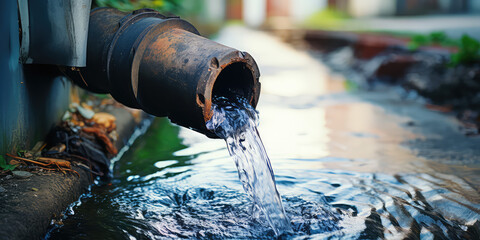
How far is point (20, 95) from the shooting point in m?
2.43

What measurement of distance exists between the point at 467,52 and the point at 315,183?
10.8 feet

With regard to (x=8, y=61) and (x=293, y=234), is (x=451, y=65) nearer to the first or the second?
(x=293, y=234)

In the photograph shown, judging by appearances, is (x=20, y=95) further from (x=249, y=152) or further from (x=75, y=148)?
(x=249, y=152)

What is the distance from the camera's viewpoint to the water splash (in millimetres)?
2215

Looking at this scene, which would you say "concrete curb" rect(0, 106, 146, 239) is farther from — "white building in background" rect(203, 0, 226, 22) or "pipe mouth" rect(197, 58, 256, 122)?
"white building in background" rect(203, 0, 226, 22)

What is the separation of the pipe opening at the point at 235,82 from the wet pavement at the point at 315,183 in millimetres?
509

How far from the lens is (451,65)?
5297 millimetres

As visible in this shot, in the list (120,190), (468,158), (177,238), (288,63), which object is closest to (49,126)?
(120,190)

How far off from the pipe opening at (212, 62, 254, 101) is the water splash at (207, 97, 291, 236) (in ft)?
0.14

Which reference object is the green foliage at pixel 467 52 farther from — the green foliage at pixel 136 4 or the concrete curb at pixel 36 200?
the concrete curb at pixel 36 200

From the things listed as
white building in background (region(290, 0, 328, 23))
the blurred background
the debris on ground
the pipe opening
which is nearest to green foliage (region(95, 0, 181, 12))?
the blurred background

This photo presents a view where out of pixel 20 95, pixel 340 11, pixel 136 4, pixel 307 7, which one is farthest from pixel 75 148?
pixel 307 7

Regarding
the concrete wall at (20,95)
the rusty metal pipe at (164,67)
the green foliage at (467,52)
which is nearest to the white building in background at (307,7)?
the green foliage at (467,52)

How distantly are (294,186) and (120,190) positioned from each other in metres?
0.91
